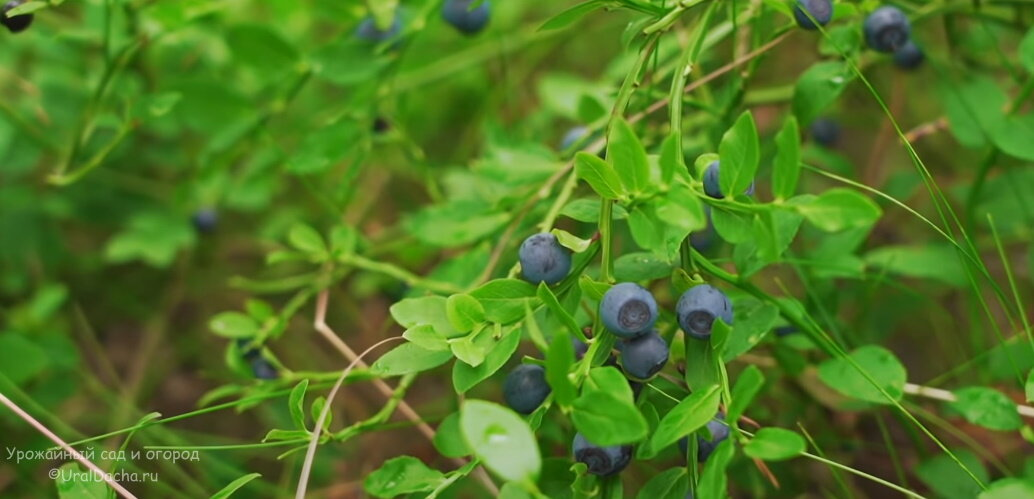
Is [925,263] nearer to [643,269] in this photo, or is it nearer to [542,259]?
[643,269]

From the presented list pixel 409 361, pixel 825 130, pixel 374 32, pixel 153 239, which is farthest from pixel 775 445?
pixel 153 239

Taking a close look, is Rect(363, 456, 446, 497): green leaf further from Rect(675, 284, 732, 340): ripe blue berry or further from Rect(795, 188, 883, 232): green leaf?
Rect(795, 188, 883, 232): green leaf

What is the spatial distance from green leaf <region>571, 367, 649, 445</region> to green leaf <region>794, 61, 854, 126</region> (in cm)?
57

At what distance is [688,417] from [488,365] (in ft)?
0.67

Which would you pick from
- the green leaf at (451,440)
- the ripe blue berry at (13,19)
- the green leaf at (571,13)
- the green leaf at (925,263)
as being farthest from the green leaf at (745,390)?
the ripe blue berry at (13,19)

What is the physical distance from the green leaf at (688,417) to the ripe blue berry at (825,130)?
1.05 metres

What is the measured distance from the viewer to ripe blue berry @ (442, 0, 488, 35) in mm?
1455

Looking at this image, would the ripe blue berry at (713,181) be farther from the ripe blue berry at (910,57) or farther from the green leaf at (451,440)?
the ripe blue berry at (910,57)

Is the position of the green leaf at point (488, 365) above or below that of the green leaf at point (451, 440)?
above

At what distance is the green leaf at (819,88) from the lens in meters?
1.20

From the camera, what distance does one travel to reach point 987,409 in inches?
44.3

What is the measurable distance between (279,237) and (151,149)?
13.1 inches

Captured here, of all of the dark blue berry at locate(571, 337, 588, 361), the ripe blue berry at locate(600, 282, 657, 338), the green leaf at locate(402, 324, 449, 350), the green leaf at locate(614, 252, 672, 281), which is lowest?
the dark blue berry at locate(571, 337, 588, 361)

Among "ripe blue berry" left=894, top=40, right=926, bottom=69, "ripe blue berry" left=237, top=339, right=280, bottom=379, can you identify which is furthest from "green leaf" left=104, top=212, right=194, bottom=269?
"ripe blue berry" left=894, top=40, right=926, bottom=69
